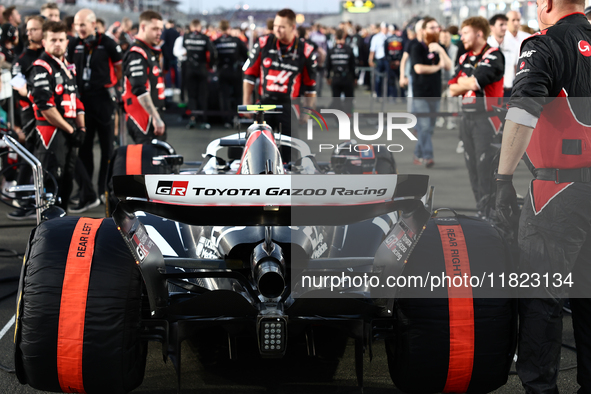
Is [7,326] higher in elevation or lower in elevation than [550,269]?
lower

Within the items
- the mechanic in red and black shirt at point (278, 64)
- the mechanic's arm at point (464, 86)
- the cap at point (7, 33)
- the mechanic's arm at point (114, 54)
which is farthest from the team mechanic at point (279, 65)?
the cap at point (7, 33)

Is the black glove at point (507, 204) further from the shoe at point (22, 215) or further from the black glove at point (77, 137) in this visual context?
the shoe at point (22, 215)

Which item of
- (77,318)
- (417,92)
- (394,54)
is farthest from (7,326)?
(394,54)

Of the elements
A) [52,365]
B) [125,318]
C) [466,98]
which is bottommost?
[52,365]

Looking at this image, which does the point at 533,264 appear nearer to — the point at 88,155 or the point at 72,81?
the point at 72,81

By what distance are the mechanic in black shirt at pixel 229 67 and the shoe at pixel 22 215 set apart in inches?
252

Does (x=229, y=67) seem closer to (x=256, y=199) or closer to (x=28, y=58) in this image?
(x=28, y=58)

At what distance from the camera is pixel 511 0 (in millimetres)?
16438

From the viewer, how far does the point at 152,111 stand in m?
6.39

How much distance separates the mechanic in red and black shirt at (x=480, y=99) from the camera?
598 cm

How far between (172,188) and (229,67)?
10978 millimetres

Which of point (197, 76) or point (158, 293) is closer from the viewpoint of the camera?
point (158, 293)

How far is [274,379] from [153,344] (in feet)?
2.68

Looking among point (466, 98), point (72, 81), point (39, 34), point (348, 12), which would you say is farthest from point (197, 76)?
point (348, 12)
